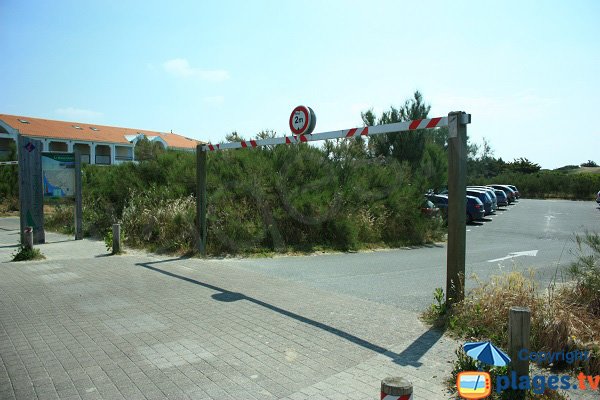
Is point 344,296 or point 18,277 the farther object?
point 18,277

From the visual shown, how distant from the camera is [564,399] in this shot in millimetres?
3484

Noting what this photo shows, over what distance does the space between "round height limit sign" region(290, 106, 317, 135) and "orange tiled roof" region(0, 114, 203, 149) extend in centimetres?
3283

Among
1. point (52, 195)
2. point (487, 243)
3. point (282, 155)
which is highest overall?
point (282, 155)

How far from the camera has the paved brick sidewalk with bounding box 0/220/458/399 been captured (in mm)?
3824

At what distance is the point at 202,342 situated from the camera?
4879 millimetres

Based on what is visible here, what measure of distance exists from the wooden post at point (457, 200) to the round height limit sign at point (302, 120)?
10.1 ft

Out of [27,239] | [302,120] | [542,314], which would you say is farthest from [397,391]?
[27,239]

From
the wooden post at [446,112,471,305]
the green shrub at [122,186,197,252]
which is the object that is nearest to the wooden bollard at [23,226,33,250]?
the green shrub at [122,186,197,252]

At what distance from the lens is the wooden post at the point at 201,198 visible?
10.8 m

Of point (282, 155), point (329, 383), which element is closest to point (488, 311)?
point (329, 383)

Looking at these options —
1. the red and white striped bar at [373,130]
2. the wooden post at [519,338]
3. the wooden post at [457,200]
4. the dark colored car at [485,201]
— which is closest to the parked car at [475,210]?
the dark colored car at [485,201]

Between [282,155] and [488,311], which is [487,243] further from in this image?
[488,311]

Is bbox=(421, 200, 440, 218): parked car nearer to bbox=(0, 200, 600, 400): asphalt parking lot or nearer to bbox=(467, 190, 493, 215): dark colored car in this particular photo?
bbox=(0, 200, 600, 400): asphalt parking lot

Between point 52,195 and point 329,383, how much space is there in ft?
40.1
